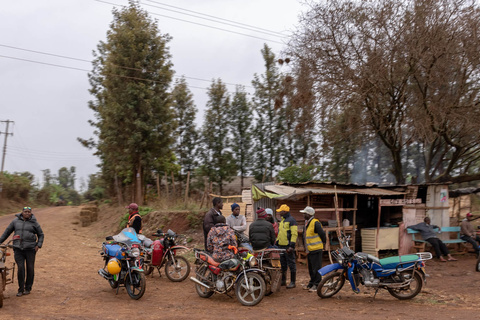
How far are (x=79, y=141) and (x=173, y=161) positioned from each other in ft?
22.5

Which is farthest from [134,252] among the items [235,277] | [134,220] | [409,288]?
[409,288]

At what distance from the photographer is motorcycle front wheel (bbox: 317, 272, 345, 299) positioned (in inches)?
357

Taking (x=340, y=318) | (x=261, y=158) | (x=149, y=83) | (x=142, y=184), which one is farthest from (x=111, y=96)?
(x=340, y=318)

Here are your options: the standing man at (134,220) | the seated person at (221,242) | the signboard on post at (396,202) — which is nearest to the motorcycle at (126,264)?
the standing man at (134,220)

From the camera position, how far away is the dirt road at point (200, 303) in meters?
7.74

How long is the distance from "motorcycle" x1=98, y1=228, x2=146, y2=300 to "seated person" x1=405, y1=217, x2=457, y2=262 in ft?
31.0

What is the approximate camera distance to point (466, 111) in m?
16.8

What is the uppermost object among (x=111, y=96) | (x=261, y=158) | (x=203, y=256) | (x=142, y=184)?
(x=111, y=96)

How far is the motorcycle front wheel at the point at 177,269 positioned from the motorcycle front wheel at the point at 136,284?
6.60ft

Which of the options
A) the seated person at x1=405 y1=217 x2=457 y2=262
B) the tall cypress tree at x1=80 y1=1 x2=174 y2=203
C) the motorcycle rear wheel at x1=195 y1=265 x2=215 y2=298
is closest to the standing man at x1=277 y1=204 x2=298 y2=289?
the motorcycle rear wheel at x1=195 y1=265 x2=215 y2=298

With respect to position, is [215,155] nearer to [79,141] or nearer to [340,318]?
[79,141]

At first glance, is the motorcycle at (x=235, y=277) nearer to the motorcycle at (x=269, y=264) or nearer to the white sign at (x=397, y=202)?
the motorcycle at (x=269, y=264)

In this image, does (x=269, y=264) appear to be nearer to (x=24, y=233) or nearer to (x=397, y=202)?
(x=24, y=233)

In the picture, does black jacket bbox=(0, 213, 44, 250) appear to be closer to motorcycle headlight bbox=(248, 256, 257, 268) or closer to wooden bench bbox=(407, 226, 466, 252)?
motorcycle headlight bbox=(248, 256, 257, 268)
